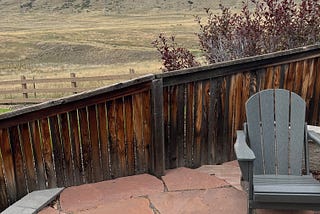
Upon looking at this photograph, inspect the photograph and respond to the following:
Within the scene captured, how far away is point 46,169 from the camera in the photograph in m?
3.14

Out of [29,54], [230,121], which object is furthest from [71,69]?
[230,121]

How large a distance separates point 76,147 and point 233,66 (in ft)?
5.10

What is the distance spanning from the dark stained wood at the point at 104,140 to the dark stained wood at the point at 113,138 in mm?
35

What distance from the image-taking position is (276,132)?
306cm

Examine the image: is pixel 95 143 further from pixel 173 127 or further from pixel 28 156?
pixel 173 127

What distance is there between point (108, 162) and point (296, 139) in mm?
1574

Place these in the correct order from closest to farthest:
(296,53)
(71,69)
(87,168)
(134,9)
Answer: (87,168)
(296,53)
(71,69)
(134,9)

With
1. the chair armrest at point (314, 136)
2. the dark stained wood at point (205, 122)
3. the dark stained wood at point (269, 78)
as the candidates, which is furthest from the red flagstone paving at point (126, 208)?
the dark stained wood at point (269, 78)

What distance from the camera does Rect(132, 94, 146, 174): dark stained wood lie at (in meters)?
3.30

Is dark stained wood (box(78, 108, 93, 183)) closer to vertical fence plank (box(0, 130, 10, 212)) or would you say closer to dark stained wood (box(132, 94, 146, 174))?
dark stained wood (box(132, 94, 146, 174))

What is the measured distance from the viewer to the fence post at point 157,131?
10.7 ft

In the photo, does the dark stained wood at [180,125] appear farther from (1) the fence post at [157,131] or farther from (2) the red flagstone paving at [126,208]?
(2) the red flagstone paving at [126,208]

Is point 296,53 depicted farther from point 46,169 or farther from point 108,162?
point 46,169

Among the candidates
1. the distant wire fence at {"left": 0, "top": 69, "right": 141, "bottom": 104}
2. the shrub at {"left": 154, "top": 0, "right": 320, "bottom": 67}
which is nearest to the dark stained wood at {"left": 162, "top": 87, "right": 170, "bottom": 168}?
the shrub at {"left": 154, "top": 0, "right": 320, "bottom": 67}
